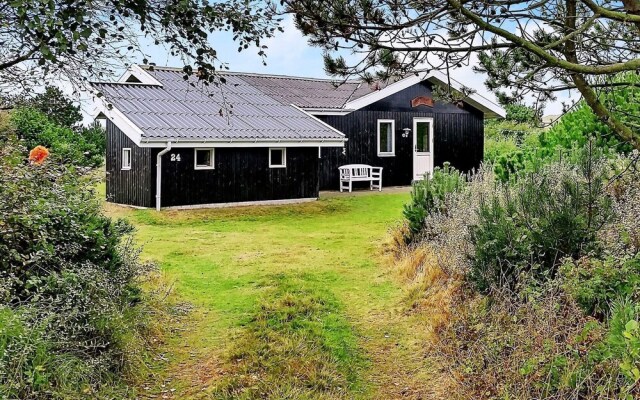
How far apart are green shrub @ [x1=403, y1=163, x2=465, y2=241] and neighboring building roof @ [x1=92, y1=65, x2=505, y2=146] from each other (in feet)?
12.6

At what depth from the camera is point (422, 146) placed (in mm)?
21594

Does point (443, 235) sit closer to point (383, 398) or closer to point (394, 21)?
point (383, 398)

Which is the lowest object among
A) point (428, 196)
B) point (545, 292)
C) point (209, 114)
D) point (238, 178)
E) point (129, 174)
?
point (545, 292)

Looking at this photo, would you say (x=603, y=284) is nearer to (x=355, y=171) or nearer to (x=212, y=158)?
(x=212, y=158)

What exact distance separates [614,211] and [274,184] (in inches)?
447

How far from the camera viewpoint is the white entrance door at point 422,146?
2130 centimetres

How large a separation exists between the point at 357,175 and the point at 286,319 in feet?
45.3

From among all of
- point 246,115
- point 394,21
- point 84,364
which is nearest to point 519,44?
point 394,21

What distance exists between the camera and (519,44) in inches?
149

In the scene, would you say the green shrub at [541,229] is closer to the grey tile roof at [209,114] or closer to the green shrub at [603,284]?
the green shrub at [603,284]

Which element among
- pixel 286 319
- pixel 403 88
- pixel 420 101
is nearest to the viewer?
pixel 286 319

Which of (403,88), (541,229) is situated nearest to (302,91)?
(403,88)

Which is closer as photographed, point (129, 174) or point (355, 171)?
point (129, 174)

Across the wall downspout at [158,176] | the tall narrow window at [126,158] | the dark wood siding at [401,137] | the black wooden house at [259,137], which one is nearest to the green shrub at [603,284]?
the black wooden house at [259,137]
